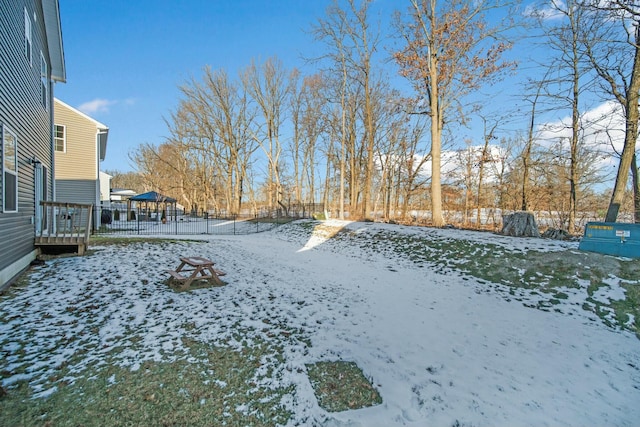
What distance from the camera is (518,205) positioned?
18.7m

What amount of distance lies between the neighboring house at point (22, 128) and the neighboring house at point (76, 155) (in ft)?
23.3

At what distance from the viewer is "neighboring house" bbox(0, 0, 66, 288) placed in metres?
5.20

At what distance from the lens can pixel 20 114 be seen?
6.25 metres

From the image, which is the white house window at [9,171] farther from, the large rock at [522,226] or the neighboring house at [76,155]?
the large rock at [522,226]

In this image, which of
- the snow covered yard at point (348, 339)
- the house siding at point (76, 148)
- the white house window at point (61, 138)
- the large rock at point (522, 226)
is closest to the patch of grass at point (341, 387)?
the snow covered yard at point (348, 339)

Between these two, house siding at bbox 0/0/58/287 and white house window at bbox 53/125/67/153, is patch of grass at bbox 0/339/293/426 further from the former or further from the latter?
white house window at bbox 53/125/67/153

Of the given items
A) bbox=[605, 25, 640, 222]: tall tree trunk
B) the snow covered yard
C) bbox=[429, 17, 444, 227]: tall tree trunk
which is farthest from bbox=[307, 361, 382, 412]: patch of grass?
bbox=[429, 17, 444, 227]: tall tree trunk

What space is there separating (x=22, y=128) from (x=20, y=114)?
1.00ft

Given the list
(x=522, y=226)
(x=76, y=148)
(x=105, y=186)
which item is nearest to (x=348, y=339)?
(x=522, y=226)

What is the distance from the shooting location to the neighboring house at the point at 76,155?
49.4ft

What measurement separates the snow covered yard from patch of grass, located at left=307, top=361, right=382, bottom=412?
0.08 metres

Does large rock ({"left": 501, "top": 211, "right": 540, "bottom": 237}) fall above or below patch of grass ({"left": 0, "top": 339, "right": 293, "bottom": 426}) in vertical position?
above

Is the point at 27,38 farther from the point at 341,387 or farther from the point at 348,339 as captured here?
the point at 341,387

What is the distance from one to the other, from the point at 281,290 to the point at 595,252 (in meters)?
7.38
